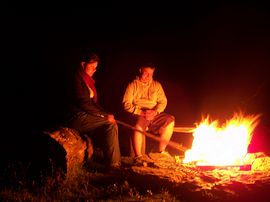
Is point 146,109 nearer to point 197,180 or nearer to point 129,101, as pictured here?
point 129,101

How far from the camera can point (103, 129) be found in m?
7.39

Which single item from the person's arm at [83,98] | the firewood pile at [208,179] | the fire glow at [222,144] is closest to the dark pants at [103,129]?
the person's arm at [83,98]

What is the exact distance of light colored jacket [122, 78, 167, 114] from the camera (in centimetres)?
816

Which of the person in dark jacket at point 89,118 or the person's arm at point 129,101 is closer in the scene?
the person in dark jacket at point 89,118

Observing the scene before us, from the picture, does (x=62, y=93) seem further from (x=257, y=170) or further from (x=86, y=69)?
(x=257, y=170)

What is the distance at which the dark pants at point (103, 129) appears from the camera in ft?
23.9

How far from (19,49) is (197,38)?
589cm

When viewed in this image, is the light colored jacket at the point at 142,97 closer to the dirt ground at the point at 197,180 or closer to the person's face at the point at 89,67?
the person's face at the point at 89,67

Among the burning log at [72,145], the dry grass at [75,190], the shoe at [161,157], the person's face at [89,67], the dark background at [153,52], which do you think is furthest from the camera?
the dark background at [153,52]

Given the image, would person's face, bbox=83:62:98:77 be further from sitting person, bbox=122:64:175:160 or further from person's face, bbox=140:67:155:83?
person's face, bbox=140:67:155:83

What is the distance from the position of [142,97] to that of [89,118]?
4.65 feet

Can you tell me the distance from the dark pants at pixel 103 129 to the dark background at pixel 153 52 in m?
2.49

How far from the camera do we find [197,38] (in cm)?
1354

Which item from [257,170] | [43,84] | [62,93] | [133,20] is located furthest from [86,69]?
[133,20]
